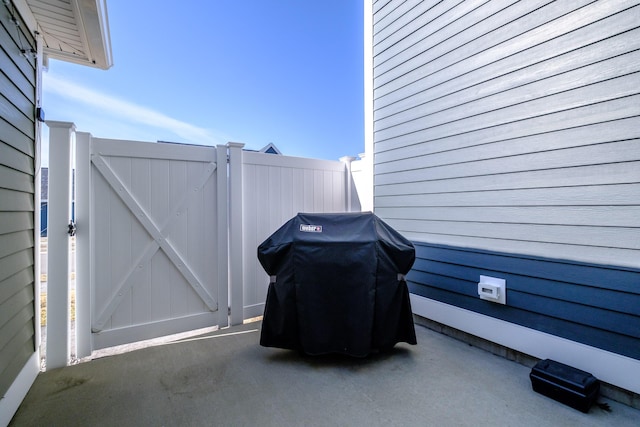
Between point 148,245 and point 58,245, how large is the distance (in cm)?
61

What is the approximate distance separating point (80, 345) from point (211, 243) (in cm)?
129

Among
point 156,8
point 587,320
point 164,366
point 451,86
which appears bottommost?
point 164,366

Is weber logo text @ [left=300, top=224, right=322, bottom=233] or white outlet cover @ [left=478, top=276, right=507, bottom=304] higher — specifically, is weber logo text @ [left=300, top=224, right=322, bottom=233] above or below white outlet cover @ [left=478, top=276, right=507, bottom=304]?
above

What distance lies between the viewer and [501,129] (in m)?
2.29

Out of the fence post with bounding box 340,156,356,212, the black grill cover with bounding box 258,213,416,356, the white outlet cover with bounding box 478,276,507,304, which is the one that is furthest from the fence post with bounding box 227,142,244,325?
the white outlet cover with bounding box 478,276,507,304

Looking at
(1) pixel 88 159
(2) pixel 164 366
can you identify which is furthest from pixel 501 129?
(1) pixel 88 159

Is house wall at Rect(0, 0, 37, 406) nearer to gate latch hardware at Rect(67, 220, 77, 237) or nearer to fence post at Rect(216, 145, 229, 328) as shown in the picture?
gate latch hardware at Rect(67, 220, 77, 237)

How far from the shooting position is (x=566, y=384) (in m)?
1.70

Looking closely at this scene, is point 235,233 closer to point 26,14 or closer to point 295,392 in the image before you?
point 295,392

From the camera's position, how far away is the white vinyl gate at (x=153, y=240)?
249cm

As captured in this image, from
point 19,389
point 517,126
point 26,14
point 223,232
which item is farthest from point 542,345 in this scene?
point 26,14

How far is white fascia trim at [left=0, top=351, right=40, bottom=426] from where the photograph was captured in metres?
1.55

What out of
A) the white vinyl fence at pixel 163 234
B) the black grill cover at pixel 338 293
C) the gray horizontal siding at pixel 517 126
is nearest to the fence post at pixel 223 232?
the white vinyl fence at pixel 163 234

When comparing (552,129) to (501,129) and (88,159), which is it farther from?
(88,159)
